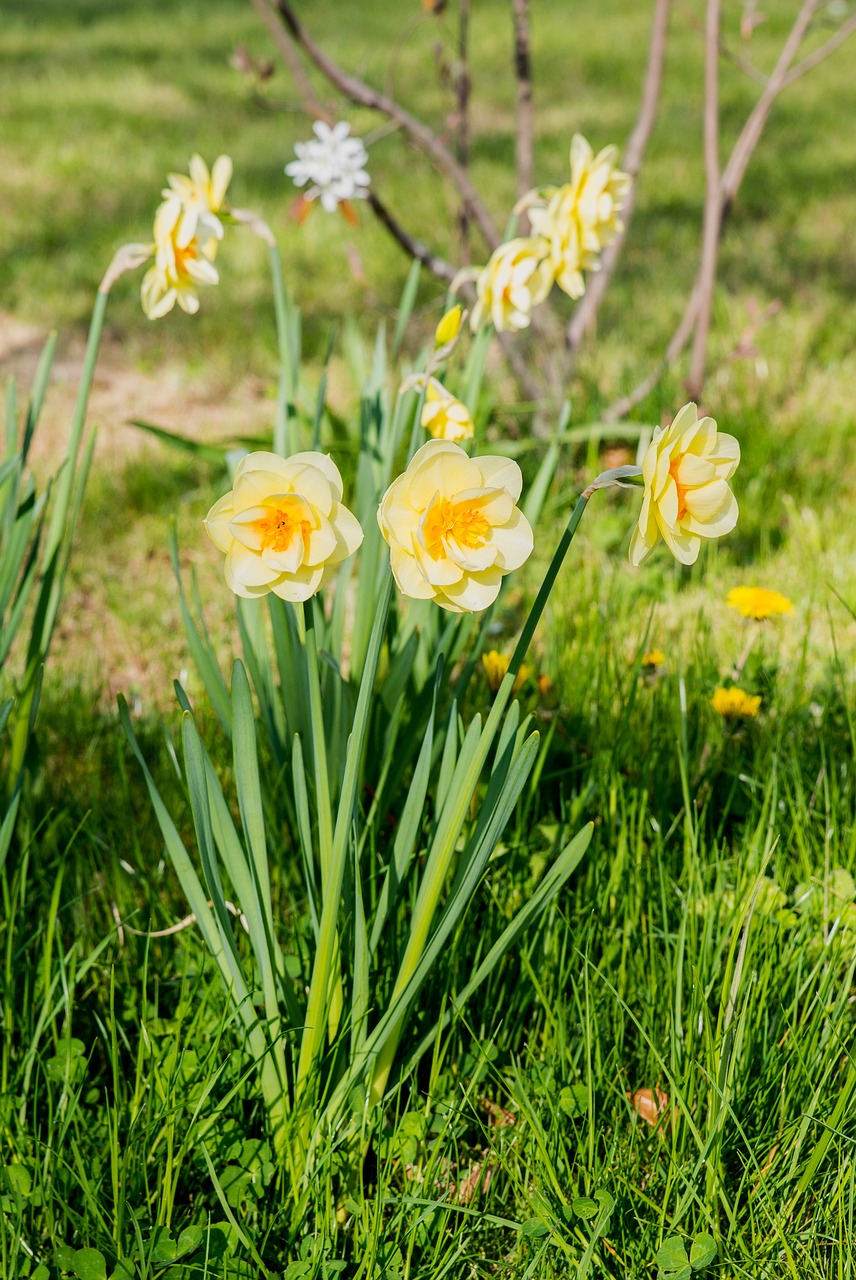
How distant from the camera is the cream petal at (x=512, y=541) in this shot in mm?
946

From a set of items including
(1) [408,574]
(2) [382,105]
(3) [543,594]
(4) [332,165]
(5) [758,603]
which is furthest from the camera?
(2) [382,105]

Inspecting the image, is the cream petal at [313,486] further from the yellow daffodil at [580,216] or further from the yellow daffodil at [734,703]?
the yellow daffodil at [734,703]

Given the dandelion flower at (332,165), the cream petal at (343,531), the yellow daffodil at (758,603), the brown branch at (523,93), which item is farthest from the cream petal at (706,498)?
the brown branch at (523,93)

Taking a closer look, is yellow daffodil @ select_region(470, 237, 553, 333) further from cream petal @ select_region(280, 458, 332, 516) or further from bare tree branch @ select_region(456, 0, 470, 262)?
bare tree branch @ select_region(456, 0, 470, 262)

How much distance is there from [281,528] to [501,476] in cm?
19

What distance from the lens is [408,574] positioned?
91cm

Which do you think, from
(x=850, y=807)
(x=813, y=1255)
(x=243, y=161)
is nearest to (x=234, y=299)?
(x=243, y=161)

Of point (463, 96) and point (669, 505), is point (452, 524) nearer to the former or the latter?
point (669, 505)

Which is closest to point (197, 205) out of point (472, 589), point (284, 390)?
point (284, 390)

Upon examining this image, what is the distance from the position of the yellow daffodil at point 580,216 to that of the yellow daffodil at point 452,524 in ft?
2.15

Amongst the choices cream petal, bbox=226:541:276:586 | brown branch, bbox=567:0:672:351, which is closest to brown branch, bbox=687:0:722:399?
brown branch, bbox=567:0:672:351

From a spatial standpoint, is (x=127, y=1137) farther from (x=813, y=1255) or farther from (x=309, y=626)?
(x=813, y=1255)

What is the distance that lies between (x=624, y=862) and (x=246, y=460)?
81 centimetres

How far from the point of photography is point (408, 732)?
4.87 feet
